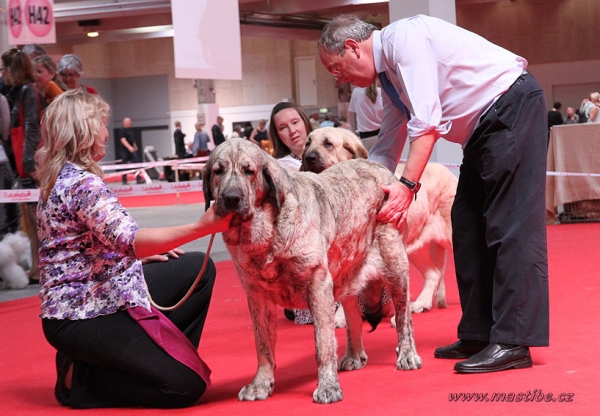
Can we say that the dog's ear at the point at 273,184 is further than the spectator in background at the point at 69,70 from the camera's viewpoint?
No

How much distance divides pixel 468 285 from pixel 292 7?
21.4 metres

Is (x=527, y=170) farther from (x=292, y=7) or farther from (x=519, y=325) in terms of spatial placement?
(x=292, y=7)

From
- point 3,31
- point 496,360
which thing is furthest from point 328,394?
point 3,31

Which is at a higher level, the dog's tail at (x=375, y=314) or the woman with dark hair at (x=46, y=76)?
the woman with dark hair at (x=46, y=76)

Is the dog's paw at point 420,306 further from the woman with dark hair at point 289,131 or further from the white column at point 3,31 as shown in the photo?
the white column at point 3,31

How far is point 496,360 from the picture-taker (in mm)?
3406

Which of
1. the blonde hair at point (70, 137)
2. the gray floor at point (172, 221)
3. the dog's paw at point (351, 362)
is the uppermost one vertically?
the blonde hair at point (70, 137)

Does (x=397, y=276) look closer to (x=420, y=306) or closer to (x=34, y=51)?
(x=420, y=306)

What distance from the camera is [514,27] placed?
27.7 meters

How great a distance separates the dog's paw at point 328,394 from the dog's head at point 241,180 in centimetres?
73

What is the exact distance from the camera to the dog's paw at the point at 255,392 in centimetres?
324

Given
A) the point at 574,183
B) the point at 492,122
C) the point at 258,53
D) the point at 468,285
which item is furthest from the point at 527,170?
the point at 258,53

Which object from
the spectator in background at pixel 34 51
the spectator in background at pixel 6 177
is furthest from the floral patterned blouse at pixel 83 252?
the spectator in background at pixel 34 51

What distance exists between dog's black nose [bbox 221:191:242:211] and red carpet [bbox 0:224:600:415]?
804mm
